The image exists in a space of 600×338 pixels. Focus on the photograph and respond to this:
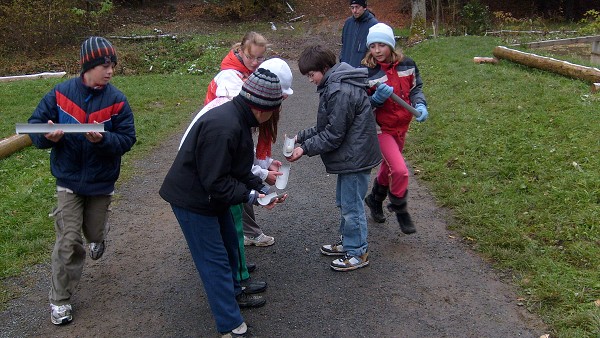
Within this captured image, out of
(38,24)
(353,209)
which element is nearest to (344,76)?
(353,209)

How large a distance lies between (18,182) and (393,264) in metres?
4.86

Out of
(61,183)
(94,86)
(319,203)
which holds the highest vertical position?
(94,86)

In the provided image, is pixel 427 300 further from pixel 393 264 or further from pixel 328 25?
pixel 328 25

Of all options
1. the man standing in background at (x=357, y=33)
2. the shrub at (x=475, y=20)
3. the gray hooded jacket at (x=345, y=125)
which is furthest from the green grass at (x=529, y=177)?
the shrub at (x=475, y=20)

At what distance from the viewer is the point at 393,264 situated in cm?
479

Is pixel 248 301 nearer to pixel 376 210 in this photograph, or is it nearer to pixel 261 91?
Result: pixel 261 91

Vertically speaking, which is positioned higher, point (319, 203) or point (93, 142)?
point (93, 142)

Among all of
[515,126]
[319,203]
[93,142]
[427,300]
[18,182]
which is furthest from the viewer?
[515,126]

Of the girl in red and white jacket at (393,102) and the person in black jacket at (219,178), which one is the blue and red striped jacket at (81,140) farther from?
the girl in red and white jacket at (393,102)

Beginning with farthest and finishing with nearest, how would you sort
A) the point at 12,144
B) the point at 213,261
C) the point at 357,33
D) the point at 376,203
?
the point at 12,144, the point at 357,33, the point at 376,203, the point at 213,261

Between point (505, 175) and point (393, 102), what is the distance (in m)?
2.18

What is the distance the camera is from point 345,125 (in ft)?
14.4

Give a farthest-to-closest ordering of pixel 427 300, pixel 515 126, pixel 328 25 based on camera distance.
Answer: pixel 328 25
pixel 515 126
pixel 427 300

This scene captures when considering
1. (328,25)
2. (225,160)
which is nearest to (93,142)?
(225,160)
